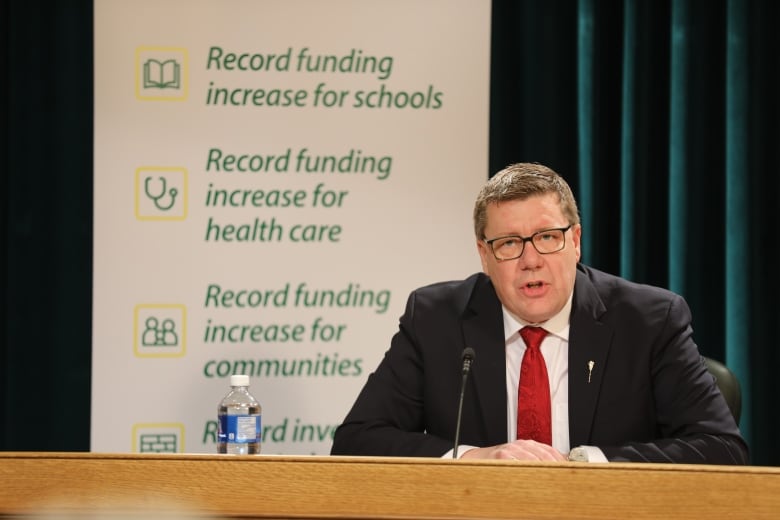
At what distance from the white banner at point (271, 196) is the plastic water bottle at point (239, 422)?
1.8 inches

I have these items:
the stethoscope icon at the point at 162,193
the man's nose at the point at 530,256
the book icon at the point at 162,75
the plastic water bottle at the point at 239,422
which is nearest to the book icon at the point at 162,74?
the book icon at the point at 162,75

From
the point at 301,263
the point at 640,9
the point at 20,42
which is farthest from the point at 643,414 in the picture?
the point at 20,42

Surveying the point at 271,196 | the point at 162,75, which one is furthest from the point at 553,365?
the point at 162,75

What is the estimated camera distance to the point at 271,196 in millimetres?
3736

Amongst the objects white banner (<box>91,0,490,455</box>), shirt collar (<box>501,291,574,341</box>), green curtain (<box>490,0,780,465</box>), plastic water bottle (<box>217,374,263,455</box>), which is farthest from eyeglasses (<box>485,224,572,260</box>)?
green curtain (<box>490,0,780,465</box>)

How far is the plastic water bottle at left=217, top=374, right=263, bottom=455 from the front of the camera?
10.2 ft

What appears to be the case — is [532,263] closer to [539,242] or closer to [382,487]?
[539,242]

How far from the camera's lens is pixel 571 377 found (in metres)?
2.58

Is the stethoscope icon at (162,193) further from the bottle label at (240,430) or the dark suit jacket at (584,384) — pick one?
the dark suit jacket at (584,384)

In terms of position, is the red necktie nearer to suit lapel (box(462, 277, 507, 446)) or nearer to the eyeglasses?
suit lapel (box(462, 277, 507, 446))

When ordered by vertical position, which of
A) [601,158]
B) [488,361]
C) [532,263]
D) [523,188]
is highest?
[601,158]

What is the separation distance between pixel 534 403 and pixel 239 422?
1086 mm

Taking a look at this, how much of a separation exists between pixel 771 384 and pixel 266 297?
2147 millimetres

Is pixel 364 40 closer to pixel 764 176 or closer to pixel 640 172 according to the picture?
pixel 640 172
